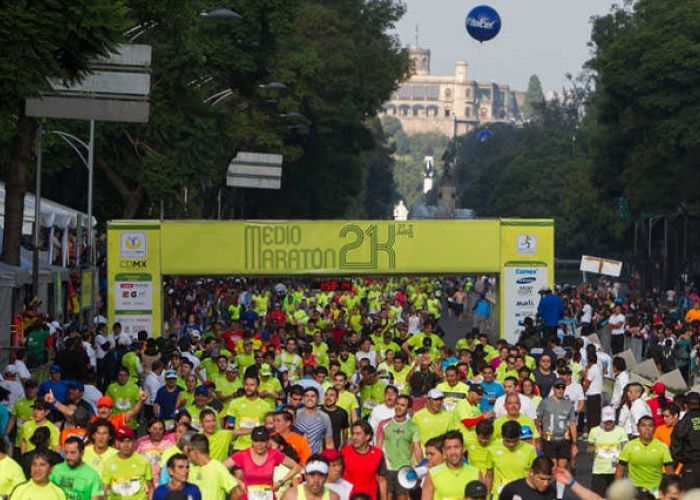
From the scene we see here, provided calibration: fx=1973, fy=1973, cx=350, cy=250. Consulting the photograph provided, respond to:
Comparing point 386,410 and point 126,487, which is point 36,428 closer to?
point 126,487

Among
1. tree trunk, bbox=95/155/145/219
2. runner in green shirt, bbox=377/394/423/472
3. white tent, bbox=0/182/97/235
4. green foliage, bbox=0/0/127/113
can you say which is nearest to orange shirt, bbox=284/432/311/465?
runner in green shirt, bbox=377/394/423/472

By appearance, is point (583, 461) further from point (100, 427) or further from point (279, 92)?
point (279, 92)

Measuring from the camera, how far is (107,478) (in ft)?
52.9

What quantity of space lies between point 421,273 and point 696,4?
34.6 meters

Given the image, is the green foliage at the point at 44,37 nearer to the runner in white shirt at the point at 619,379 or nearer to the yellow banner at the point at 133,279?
the runner in white shirt at the point at 619,379

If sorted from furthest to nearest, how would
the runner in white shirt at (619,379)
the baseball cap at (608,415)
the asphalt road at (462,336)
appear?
the runner in white shirt at (619,379) → the asphalt road at (462,336) → the baseball cap at (608,415)

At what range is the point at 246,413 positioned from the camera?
1981cm

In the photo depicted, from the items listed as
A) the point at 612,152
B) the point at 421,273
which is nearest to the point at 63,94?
the point at 421,273

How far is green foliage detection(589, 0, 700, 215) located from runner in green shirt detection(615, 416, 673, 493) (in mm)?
50959

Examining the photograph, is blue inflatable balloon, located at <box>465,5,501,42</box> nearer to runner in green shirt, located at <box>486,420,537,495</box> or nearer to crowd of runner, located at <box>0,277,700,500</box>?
crowd of runner, located at <box>0,277,700,500</box>

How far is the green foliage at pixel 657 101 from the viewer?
69.9 metres

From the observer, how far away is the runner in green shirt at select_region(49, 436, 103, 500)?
15179mm

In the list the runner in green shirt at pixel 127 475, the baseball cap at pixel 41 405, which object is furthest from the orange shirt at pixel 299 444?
the baseball cap at pixel 41 405

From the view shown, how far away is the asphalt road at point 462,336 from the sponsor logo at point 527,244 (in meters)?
7.94
